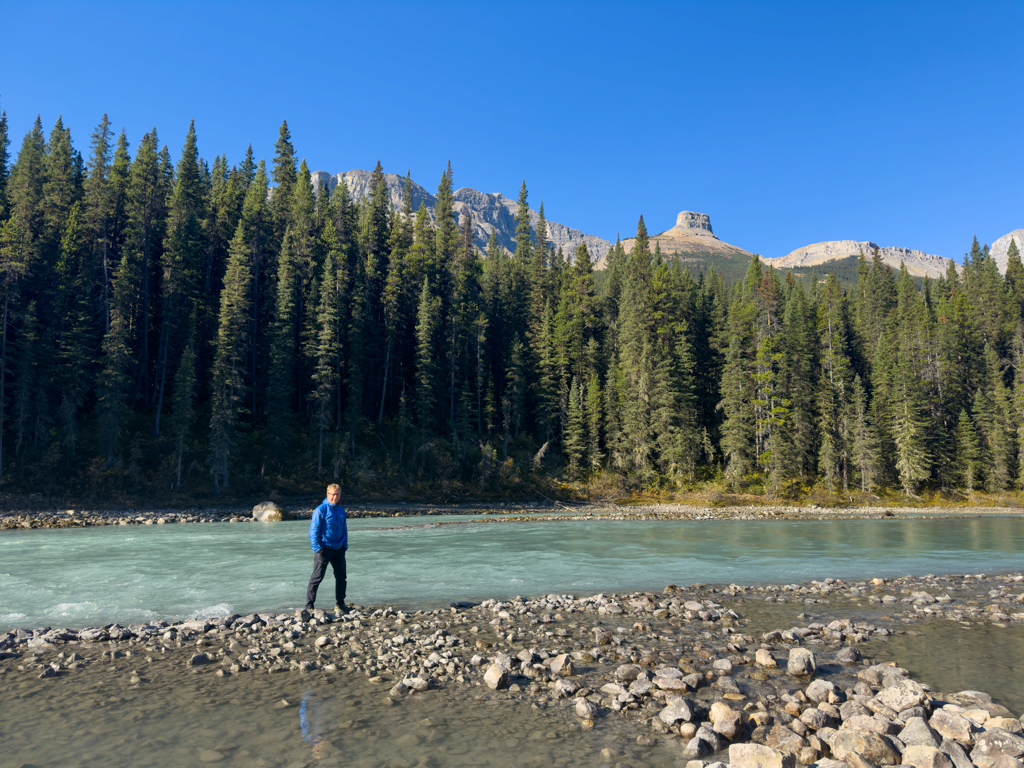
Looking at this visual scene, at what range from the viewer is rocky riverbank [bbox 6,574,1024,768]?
18.0 feet

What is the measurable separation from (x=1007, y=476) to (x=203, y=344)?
83497 millimetres

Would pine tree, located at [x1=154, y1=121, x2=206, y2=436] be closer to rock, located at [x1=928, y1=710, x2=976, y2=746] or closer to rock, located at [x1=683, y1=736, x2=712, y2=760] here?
rock, located at [x1=683, y1=736, x2=712, y2=760]

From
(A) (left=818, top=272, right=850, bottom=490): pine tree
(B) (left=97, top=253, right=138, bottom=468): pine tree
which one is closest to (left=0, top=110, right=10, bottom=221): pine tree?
(B) (left=97, top=253, right=138, bottom=468): pine tree

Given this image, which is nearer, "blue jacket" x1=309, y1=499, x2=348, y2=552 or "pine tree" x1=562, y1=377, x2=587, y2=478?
"blue jacket" x1=309, y1=499, x2=348, y2=552

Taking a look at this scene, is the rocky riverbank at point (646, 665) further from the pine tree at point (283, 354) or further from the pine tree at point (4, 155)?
the pine tree at point (4, 155)

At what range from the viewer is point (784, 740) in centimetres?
549

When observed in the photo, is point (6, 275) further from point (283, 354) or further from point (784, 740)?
point (784, 740)

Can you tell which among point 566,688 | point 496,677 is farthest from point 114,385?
point 566,688

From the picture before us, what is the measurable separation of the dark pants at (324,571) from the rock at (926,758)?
8959 millimetres

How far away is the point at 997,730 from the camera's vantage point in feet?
17.2

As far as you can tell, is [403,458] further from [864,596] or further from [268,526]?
[864,596]

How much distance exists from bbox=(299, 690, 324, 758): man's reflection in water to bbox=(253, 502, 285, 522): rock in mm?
33308

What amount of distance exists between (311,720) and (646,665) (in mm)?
4587

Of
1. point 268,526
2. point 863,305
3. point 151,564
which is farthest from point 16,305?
point 863,305
